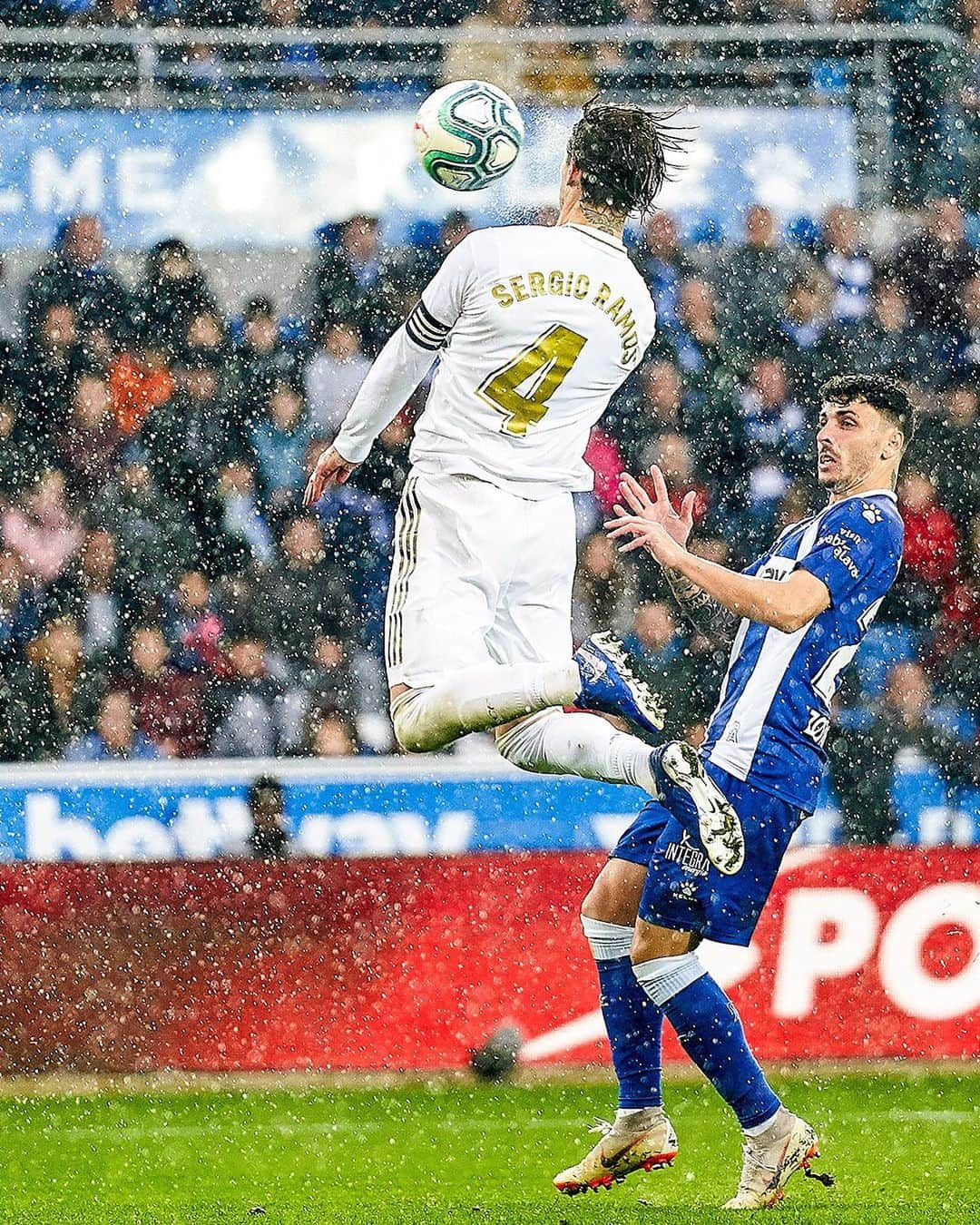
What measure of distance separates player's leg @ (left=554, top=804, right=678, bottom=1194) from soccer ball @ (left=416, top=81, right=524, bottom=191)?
163 centimetres

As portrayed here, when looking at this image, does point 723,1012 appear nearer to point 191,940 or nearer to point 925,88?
point 191,940

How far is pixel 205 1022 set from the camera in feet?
19.6

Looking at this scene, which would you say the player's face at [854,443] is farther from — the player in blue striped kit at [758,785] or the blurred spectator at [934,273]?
the blurred spectator at [934,273]

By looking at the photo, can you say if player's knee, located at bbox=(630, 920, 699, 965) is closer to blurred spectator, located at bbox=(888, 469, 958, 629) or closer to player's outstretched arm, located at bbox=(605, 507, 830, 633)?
player's outstretched arm, located at bbox=(605, 507, 830, 633)

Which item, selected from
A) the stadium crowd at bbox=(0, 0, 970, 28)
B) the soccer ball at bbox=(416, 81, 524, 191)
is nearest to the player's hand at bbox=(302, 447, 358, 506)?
the soccer ball at bbox=(416, 81, 524, 191)

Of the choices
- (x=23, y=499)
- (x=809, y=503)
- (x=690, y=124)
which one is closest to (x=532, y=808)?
(x=809, y=503)

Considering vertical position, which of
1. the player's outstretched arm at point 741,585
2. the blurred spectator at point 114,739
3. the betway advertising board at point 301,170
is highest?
the betway advertising board at point 301,170

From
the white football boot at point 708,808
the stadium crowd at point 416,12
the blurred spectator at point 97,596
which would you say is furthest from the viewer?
the stadium crowd at point 416,12

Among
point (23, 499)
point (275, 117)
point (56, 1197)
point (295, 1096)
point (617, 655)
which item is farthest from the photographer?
point (275, 117)

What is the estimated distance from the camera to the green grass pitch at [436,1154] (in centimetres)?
465

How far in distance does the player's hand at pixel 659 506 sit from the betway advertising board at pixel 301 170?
111 inches

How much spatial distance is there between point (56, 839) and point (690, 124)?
137 inches

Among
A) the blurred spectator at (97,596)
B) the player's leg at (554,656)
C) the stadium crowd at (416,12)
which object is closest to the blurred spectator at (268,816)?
the blurred spectator at (97,596)

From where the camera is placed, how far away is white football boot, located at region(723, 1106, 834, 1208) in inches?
177
